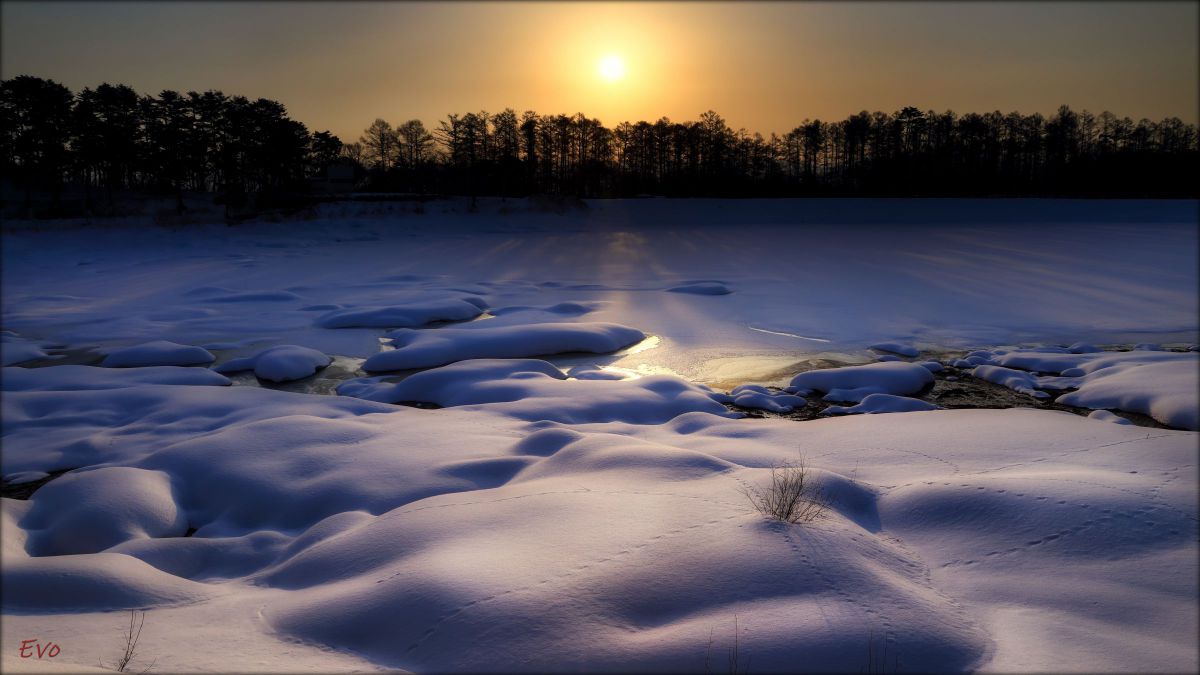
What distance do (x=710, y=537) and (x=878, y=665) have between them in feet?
3.17

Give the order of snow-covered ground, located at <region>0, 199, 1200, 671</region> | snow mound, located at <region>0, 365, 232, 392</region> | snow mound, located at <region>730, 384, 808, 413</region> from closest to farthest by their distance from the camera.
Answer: snow-covered ground, located at <region>0, 199, 1200, 671</region> → snow mound, located at <region>730, 384, 808, 413</region> → snow mound, located at <region>0, 365, 232, 392</region>

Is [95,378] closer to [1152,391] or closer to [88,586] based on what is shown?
[88,586]

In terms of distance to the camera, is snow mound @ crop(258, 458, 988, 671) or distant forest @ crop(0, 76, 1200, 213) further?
distant forest @ crop(0, 76, 1200, 213)

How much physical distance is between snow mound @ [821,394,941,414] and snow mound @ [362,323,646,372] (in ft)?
12.0

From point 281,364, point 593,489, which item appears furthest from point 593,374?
point 593,489

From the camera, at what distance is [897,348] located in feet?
30.3

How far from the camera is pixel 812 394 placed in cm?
729

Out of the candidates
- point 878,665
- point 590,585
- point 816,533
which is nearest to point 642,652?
point 590,585

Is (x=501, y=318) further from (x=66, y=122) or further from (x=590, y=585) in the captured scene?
(x=66, y=122)

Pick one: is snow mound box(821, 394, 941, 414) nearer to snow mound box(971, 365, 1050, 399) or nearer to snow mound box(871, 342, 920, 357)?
snow mound box(971, 365, 1050, 399)

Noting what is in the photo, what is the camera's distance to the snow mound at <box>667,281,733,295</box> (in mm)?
14383

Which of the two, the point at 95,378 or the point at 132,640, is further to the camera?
the point at 95,378

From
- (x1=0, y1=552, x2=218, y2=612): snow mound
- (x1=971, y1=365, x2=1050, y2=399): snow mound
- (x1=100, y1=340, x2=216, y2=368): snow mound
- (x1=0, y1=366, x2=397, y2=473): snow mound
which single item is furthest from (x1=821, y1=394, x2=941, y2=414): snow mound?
(x1=100, y1=340, x2=216, y2=368): snow mound
